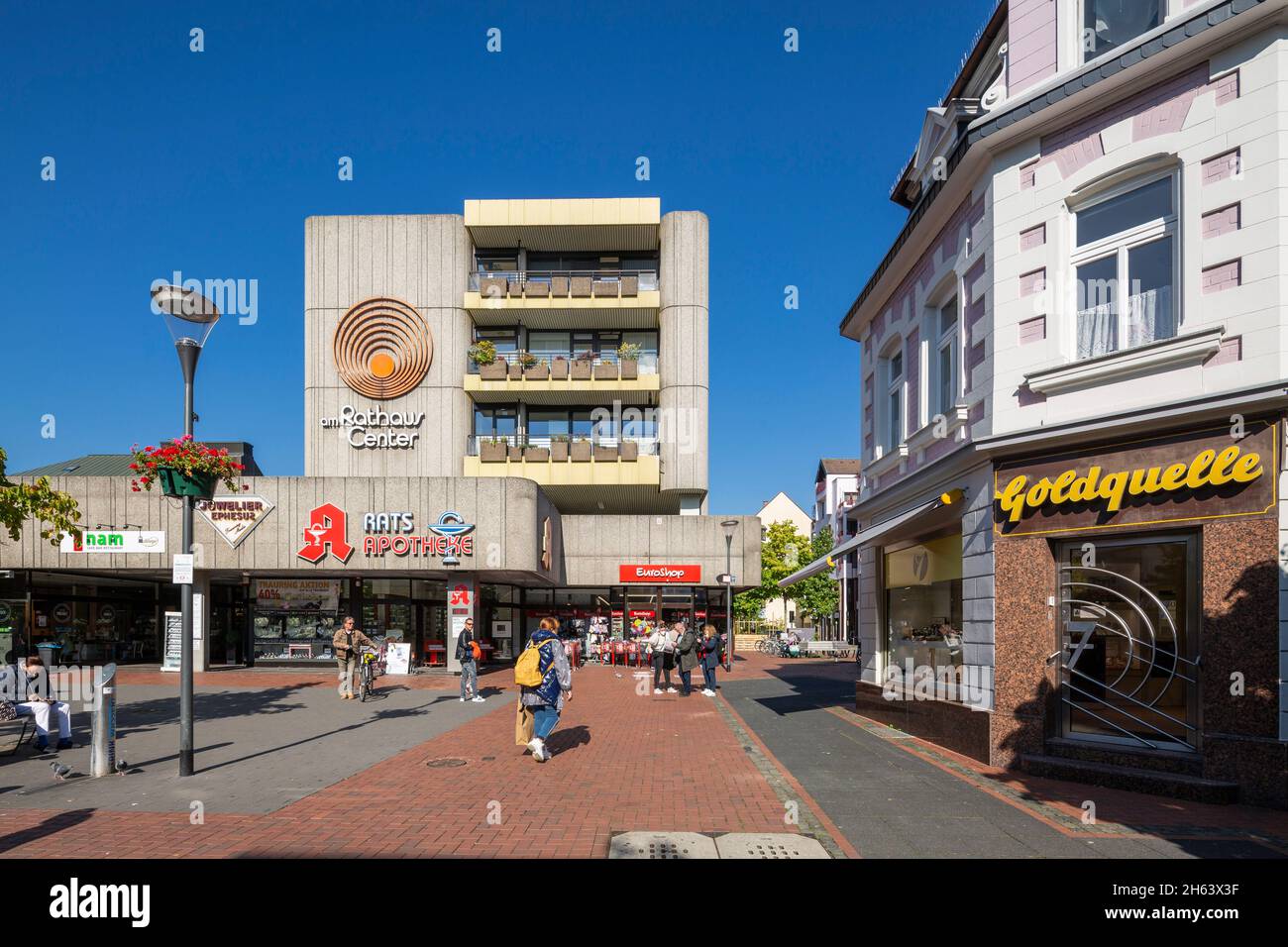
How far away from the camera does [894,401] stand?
14.8 m

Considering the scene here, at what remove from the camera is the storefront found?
7695 mm

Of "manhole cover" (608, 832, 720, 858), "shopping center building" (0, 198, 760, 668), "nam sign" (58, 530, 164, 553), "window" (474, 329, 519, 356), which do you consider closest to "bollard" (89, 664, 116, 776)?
"manhole cover" (608, 832, 720, 858)

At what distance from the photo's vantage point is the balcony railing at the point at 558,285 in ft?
99.7

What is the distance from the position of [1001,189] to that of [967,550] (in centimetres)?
465

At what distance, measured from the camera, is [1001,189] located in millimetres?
9992

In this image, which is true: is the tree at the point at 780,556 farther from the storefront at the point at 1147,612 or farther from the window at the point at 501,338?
the storefront at the point at 1147,612

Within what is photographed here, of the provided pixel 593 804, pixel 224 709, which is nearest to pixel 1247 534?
pixel 593 804

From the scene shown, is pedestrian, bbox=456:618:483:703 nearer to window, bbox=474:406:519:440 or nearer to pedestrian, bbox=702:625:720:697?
pedestrian, bbox=702:625:720:697

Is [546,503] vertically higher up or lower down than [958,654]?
higher up

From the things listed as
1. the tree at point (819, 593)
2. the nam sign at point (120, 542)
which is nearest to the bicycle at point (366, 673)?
the nam sign at point (120, 542)

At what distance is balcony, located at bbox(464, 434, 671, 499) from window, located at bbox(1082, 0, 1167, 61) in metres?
21.6

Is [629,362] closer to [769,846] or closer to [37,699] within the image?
[37,699]

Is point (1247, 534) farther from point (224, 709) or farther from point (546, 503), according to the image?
point (546, 503)

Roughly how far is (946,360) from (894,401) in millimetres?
2610
